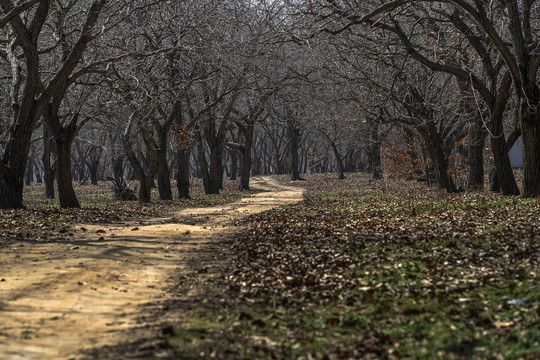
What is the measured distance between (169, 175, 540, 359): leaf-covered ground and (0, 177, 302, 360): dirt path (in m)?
0.83

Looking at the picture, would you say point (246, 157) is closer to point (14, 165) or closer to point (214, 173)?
point (214, 173)

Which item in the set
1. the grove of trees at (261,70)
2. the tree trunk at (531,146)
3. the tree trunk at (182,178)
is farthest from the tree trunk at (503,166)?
the tree trunk at (182,178)

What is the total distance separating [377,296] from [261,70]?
25308 millimetres

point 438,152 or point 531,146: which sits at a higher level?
point 438,152

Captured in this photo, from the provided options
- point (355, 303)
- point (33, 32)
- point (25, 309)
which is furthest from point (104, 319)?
point (33, 32)

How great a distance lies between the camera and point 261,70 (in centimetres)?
3147

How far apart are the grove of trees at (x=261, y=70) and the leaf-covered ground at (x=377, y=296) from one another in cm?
576

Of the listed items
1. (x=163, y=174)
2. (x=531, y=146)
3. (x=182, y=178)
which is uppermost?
(x=531, y=146)

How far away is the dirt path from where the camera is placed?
5.80 metres

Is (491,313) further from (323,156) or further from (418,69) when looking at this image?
(323,156)

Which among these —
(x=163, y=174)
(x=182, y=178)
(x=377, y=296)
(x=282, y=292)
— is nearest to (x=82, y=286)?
(x=282, y=292)

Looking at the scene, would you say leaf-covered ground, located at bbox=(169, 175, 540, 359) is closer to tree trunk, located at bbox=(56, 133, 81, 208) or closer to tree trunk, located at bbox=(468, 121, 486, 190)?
tree trunk, located at bbox=(56, 133, 81, 208)

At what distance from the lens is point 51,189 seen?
3175 cm

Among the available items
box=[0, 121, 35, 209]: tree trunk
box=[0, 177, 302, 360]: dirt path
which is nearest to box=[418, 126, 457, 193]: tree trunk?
box=[0, 177, 302, 360]: dirt path
